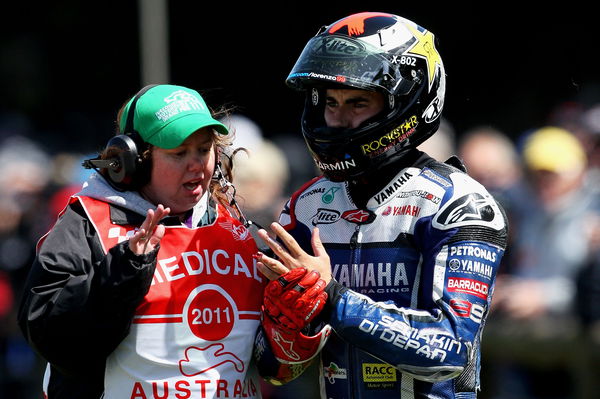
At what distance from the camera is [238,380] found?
4133 mm

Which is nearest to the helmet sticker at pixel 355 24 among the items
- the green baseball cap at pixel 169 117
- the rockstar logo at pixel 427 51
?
the rockstar logo at pixel 427 51

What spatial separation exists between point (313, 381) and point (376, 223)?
485cm

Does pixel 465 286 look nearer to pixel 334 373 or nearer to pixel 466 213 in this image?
pixel 466 213

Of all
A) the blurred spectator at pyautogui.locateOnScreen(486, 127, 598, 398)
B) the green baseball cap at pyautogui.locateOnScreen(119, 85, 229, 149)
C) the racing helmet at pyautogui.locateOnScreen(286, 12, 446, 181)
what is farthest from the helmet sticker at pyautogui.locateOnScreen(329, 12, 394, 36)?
the blurred spectator at pyautogui.locateOnScreen(486, 127, 598, 398)

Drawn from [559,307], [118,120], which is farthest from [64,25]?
[118,120]

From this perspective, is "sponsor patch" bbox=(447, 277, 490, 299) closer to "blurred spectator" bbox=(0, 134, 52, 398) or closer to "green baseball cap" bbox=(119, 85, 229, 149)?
"green baseball cap" bbox=(119, 85, 229, 149)

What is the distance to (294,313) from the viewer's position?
3793 millimetres

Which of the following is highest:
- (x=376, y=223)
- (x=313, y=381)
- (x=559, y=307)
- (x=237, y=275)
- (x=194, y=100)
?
(x=194, y=100)

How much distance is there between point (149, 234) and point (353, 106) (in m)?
0.90

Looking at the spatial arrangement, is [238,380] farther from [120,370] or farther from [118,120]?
[118,120]

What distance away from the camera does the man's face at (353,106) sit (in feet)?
13.2

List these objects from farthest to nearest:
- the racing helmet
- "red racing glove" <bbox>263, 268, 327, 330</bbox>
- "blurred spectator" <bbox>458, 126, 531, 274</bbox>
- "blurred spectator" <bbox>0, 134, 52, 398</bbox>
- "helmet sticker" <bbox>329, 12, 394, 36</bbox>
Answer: "blurred spectator" <bbox>0, 134, 52, 398</bbox> → "blurred spectator" <bbox>458, 126, 531, 274</bbox> → "helmet sticker" <bbox>329, 12, 394, 36</bbox> → the racing helmet → "red racing glove" <bbox>263, 268, 327, 330</bbox>

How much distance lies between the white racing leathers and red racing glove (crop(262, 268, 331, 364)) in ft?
0.27

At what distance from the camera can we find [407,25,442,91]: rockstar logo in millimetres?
4066
